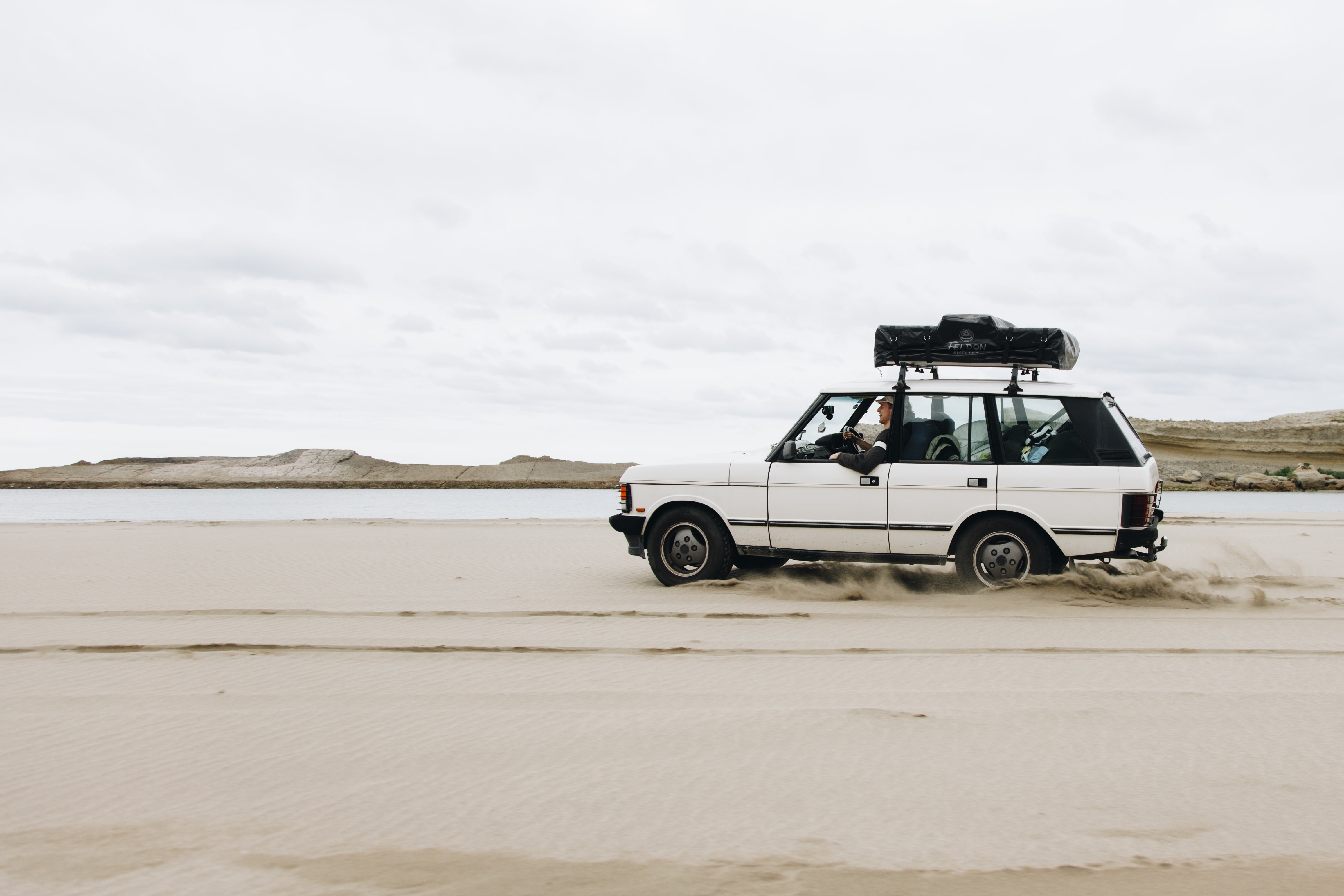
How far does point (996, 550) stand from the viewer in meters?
7.80

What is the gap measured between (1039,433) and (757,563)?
9.69ft

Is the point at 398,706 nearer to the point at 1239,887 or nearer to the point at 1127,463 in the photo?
the point at 1239,887

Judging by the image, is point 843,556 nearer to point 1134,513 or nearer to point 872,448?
point 872,448

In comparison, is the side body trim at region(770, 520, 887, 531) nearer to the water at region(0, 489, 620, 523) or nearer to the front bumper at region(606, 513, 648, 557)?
the front bumper at region(606, 513, 648, 557)

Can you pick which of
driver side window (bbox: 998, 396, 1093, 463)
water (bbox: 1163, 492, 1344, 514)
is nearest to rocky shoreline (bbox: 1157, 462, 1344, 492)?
water (bbox: 1163, 492, 1344, 514)

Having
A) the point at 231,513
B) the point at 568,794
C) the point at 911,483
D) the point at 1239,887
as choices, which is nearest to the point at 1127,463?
the point at 911,483

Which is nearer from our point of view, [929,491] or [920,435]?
[929,491]

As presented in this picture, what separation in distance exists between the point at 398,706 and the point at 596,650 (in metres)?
1.57

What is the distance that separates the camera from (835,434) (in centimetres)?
834

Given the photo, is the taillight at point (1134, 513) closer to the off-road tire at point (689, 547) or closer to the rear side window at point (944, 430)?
the rear side window at point (944, 430)

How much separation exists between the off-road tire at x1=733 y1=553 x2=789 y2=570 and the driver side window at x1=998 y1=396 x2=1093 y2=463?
2354 mm

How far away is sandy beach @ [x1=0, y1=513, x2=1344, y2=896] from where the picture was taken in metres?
2.70

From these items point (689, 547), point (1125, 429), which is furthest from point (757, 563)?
point (1125, 429)

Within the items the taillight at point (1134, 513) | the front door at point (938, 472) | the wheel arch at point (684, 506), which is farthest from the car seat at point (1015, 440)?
the wheel arch at point (684, 506)
